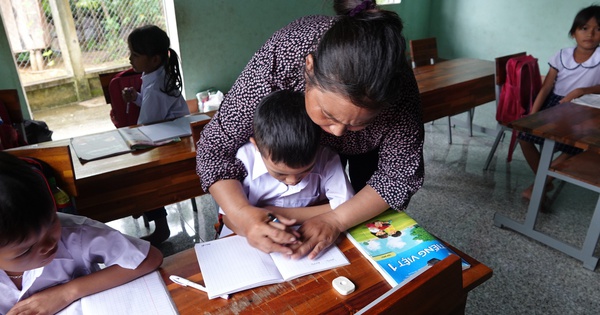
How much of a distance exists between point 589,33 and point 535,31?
2257 mm

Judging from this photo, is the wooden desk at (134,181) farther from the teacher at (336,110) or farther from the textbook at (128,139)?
the teacher at (336,110)

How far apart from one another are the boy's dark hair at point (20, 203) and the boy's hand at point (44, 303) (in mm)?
141

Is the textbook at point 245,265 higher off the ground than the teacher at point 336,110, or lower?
lower

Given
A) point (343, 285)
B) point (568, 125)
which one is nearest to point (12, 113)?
point (343, 285)

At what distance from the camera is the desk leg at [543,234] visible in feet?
6.17

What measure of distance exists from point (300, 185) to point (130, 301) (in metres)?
0.55

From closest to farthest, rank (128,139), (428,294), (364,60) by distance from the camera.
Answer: (428,294), (364,60), (128,139)

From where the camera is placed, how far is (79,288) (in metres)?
0.80

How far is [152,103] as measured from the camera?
223cm

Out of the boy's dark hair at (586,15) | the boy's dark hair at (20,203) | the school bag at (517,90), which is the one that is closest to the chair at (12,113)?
the boy's dark hair at (20,203)

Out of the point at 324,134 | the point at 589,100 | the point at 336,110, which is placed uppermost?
the point at 336,110

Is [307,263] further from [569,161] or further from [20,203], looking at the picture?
[569,161]

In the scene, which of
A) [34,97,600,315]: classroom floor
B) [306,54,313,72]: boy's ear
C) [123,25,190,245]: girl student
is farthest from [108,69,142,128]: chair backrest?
[306,54,313,72]: boy's ear

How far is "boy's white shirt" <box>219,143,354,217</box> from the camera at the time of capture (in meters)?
1.14
